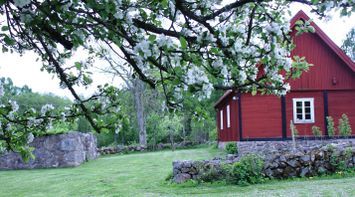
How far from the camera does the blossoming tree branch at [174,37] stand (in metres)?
2.31

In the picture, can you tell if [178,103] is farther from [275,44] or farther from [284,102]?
[284,102]

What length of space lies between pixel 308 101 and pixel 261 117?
219 cm

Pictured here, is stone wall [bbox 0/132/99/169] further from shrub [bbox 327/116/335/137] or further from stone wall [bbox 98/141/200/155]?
stone wall [bbox 98/141/200/155]

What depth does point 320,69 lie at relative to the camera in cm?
1900

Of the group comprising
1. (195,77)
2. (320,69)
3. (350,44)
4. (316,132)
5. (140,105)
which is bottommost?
(316,132)

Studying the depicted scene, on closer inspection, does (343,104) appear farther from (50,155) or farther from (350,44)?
(350,44)

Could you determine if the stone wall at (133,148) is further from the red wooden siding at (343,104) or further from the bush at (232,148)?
the red wooden siding at (343,104)

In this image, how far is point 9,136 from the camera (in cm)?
324

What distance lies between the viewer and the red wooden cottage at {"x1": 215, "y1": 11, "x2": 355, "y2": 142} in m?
19.0

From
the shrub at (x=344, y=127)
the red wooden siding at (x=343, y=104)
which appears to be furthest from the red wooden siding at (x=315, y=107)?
the shrub at (x=344, y=127)

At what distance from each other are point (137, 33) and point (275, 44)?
86cm

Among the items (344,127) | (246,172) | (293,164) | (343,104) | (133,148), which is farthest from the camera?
(133,148)

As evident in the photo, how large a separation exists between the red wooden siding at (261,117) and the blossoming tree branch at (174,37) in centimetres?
1623

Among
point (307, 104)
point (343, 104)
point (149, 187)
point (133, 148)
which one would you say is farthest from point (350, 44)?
point (149, 187)
